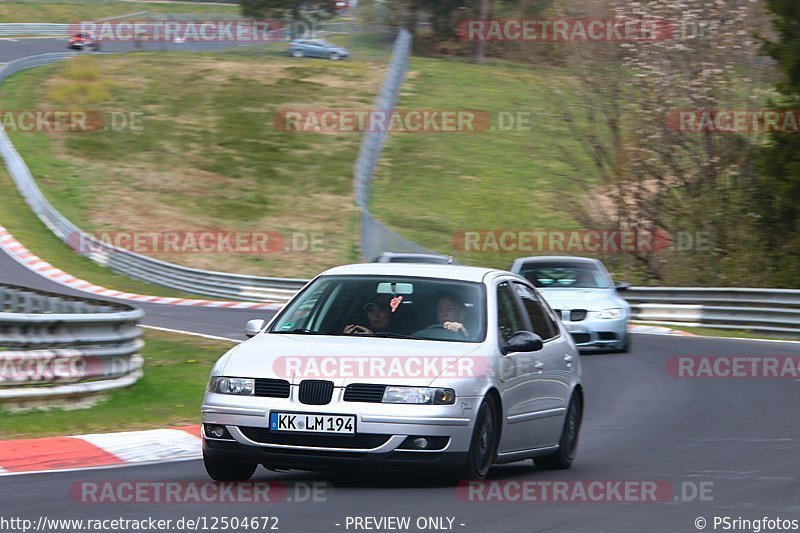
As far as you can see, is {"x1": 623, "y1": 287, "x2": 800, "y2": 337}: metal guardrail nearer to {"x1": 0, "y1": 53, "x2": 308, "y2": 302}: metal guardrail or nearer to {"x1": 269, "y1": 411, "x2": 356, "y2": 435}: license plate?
{"x1": 0, "y1": 53, "x2": 308, "y2": 302}: metal guardrail

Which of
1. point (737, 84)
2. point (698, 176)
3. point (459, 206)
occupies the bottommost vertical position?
point (459, 206)

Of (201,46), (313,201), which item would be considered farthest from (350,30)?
(313,201)

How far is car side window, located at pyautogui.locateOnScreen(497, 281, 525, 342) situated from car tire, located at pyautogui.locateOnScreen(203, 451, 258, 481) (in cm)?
184

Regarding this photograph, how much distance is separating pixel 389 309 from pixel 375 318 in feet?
0.37

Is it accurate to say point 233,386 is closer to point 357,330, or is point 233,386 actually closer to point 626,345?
point 357,330

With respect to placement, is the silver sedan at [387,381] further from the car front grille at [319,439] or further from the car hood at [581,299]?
the car hood at [581,299]

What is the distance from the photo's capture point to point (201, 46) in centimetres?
7069

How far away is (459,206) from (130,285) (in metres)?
15.4

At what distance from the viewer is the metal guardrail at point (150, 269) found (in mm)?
34094

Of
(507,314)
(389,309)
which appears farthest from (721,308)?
(389,309)

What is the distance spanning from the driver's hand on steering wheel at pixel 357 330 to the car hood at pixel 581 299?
36.5 ft

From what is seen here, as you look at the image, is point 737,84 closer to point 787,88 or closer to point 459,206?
point 787,88

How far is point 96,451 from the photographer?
33.1ft

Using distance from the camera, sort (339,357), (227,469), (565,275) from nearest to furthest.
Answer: (339,357) → (227,469) → (565,275)
